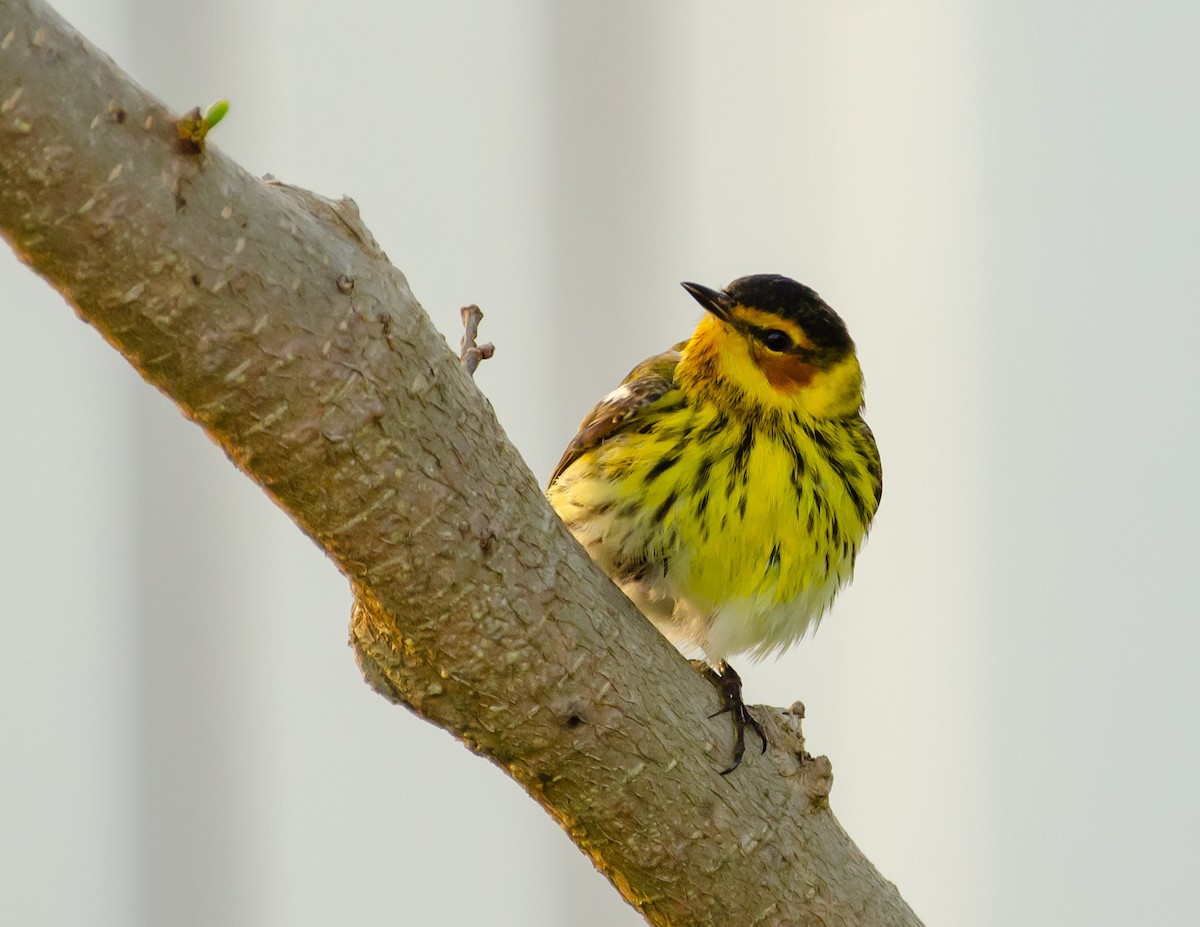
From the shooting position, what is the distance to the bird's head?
301cm

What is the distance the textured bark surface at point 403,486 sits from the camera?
156 centimetres

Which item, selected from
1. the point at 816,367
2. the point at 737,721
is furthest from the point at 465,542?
the point at 816,367

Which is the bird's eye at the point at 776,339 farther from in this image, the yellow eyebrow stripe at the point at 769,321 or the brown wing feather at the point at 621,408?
the brown wing feather at the point at 621,408

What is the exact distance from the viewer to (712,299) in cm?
304

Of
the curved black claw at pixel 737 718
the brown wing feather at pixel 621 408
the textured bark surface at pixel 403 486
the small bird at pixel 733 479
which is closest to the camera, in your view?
the textured bark surface at pixel 403 486

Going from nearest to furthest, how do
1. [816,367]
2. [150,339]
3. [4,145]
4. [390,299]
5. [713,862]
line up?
1. [4,145]
2. [150,339]
3. [390,299]
4. [713,862]
5. [816,367]

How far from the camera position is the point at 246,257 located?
1679 mm

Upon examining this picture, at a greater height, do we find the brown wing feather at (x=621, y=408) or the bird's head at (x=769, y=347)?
the bird's head at (x=769, y=347)

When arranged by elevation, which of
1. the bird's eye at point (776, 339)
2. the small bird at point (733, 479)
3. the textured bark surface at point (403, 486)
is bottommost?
the textured bark surface at point (403, 486)

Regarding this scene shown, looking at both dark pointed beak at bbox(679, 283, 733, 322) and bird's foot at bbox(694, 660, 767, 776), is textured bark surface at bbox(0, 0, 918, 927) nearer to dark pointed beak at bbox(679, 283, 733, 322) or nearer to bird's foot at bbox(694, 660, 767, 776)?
bird's foot at bbox(694, 660, 767, 776)

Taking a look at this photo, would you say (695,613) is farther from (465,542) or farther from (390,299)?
(390,299)

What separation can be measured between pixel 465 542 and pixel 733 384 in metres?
1.16

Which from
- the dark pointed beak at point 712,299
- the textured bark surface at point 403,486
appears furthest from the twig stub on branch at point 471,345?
the dark pointed beak at point 712,299

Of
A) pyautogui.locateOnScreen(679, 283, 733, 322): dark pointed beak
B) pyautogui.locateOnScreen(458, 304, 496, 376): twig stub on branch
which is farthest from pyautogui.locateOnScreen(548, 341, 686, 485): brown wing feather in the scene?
pyautogui.locateOnScreen(458, 304, 496, 376): twig stub on branch
